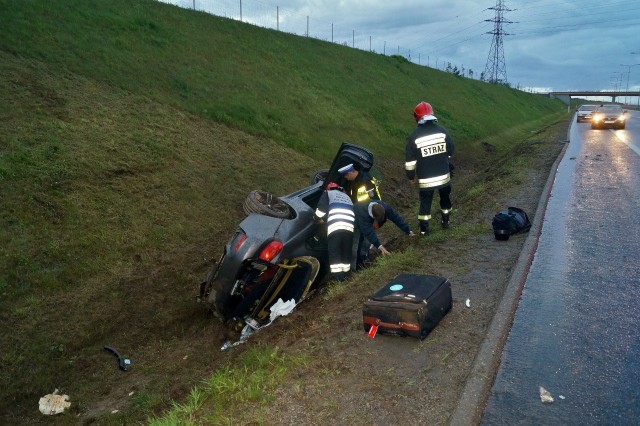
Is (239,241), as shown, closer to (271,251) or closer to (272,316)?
(271,251)

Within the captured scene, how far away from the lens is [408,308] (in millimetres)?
4270

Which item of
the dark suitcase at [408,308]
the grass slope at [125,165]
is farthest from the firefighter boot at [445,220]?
the dark suitcase at [408,308]

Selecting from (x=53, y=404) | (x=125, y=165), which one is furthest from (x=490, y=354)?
(x=125, y=165)

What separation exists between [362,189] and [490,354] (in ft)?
11.5

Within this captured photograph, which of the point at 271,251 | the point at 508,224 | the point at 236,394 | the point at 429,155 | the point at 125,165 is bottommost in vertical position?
the point at 236,394

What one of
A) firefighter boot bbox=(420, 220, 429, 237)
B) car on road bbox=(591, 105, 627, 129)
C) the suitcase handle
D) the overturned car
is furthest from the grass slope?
car on road bbox=(591, 105, 627, 129)

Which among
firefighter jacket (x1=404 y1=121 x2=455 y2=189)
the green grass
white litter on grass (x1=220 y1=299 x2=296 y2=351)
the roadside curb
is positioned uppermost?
firefighter jacket (x1=404 y1=121 x2=455 y2=189)

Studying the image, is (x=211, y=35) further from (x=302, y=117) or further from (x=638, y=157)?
(x=638, y=157)

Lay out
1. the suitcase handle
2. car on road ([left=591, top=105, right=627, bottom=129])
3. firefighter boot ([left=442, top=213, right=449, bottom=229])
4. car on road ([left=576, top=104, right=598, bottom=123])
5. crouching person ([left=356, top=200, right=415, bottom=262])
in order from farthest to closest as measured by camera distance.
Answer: car on road ([left=576, top=104, right=598, bottom=123]) < car on road ([left=591, top=105, right=627, bottom=129]) < firefighter boot ([left=442, top=213, right=449, bottom=229]) < crouching person ([left=356, top=200, right=415, bottom=262]) < the suitcase handle

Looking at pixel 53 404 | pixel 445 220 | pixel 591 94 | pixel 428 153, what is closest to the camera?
pixel 53 404

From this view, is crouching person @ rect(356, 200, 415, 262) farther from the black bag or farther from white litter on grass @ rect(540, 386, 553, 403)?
white litter on grass @ rect(540, 386, 553, 403)

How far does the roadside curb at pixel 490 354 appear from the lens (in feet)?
11.0

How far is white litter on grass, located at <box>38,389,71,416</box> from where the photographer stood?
206 inches

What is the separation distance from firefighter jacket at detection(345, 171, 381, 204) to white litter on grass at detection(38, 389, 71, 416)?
4051mm
